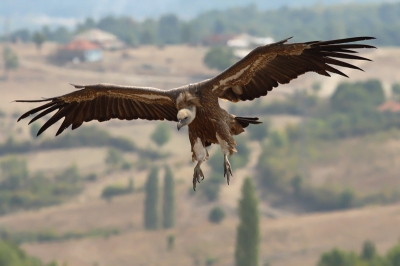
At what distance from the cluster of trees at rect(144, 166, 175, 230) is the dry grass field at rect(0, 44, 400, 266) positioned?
5.97 feet

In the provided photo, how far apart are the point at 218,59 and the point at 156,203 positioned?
7034 centimetres

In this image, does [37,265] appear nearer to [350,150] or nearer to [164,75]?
[350,150]

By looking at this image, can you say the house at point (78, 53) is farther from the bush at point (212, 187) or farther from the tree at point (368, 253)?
the tree at point (368, 253)

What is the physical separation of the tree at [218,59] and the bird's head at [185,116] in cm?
16247

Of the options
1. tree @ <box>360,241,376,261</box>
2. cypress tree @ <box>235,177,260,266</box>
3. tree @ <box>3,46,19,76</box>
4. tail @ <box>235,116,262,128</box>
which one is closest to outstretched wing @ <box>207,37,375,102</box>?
tail @ <box>235,116,262,128</box>

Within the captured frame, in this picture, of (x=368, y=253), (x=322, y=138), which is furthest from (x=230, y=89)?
(x=322, y=138)

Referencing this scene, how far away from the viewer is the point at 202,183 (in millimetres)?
130750

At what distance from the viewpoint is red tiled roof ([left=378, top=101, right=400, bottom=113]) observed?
6260 inches

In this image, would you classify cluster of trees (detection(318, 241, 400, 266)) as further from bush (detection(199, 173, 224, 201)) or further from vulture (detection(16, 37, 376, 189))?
vulture (detection(16, 37, 376, 189))

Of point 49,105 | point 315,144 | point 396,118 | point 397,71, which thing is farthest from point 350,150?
point 49,105

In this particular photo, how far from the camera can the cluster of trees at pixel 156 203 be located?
11444 centimetres

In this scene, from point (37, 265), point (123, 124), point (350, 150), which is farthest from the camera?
point (123, 124)

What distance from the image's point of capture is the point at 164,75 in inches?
6983

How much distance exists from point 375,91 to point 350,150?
32.3 metres
